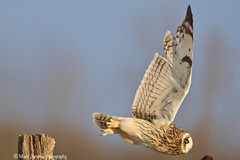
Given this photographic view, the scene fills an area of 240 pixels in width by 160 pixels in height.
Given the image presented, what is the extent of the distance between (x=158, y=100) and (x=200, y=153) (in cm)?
106

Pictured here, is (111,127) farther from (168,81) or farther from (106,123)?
(168,81)

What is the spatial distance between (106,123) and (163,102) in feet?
0.58

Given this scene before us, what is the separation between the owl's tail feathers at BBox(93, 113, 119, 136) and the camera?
143 cm

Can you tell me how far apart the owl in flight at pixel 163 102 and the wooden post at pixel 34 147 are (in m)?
0.24

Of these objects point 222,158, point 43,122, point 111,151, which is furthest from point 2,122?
point 222,158

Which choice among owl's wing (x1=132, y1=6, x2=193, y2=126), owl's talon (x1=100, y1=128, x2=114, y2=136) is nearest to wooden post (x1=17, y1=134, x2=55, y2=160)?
owl's talon (x1=100, y1=128, x2=114, y2=136)

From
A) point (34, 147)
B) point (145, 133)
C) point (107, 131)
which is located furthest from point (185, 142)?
point (34, 147)

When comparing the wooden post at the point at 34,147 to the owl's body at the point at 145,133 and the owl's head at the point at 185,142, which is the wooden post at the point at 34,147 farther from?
the owl's head at the point at 185,142

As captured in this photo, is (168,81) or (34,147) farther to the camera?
(168,81)

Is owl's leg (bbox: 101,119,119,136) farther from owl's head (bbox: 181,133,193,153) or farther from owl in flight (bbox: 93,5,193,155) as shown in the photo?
owl's head (bbox: 181,133,193,153)

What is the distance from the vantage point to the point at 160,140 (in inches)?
57.2

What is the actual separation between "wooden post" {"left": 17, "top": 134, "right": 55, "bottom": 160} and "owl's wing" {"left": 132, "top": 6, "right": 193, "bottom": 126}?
14.3 inches

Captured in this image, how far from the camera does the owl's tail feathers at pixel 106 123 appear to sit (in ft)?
4.70

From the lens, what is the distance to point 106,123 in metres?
1.43
